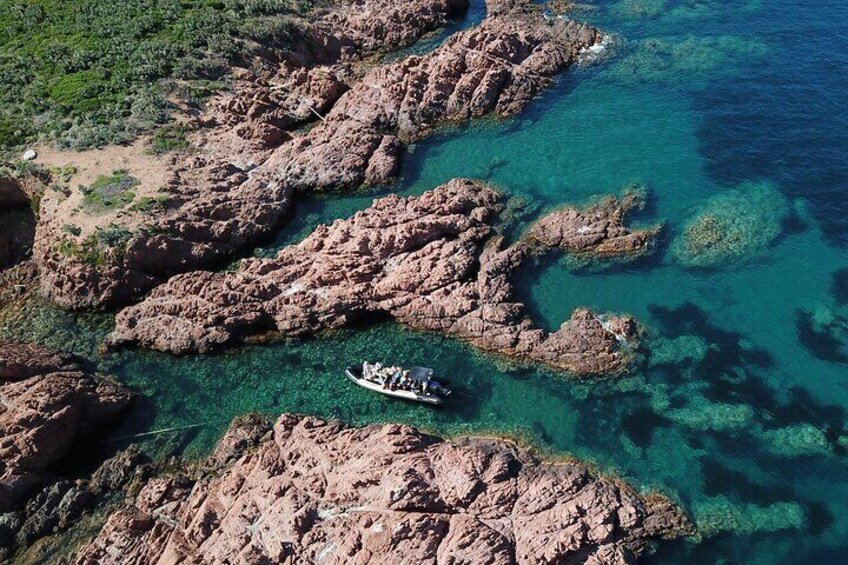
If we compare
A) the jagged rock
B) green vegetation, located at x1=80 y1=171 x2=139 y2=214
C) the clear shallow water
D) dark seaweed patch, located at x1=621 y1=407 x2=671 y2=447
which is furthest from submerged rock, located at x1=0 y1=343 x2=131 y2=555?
dark seaweed patch, located at x1=621 y1=407 x2=671 y2=447

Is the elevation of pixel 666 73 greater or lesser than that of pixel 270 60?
lesser

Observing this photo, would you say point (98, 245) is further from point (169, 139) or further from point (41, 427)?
point (41, 427)

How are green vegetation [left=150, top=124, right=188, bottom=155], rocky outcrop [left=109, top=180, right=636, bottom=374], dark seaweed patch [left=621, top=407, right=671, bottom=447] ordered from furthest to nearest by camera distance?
green vegetation [left=150, top=124, right=188, bottom=155]
rocky outcrop [left=109, top=180, right=636, bottom=374]
dark seaweed patch [left=621, top=407, right=671, bottom=447]

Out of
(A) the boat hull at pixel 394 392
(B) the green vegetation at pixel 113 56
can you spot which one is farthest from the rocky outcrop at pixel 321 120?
(A) the boat hull at pixel 394 392

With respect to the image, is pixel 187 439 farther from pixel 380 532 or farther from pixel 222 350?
pixel 380 532

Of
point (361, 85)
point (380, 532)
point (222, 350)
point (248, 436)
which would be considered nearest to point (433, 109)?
point (361, 85)

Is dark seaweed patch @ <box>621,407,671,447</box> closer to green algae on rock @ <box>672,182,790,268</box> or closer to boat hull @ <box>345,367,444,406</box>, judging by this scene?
boat hull @ <box>345,367,444,406</box>
